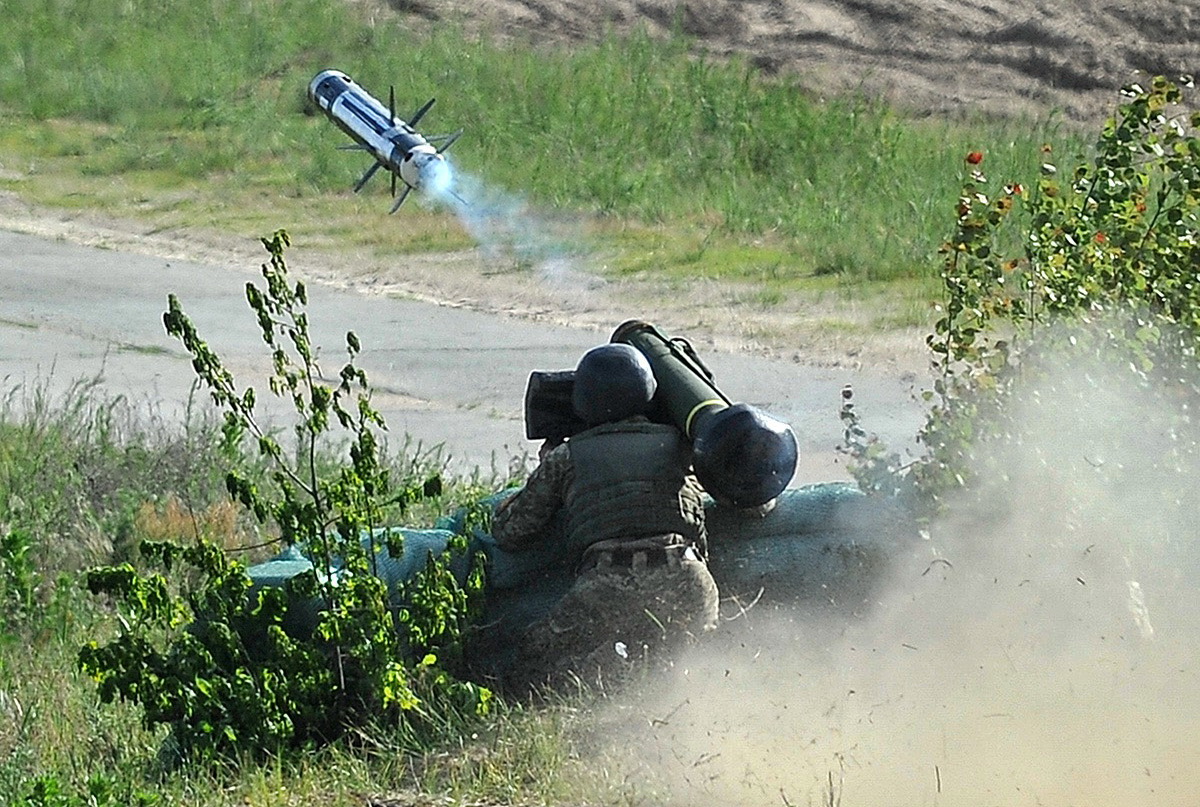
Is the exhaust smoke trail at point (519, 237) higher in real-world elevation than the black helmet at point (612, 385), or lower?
lower

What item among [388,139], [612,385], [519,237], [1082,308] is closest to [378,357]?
[388,139]

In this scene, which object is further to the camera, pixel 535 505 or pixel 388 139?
pixel 388 139

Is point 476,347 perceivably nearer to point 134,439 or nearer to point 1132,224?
point 134,439

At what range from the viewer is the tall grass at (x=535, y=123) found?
1623 centimetres

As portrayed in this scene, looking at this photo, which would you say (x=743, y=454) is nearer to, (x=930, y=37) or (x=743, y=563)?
(x=743, y=563)

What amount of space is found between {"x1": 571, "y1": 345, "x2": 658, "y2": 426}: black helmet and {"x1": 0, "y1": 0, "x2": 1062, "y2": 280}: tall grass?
9.27 meters

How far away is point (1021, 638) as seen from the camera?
5500mm

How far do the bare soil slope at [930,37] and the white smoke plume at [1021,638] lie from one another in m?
17.9

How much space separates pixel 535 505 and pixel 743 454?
634 mm

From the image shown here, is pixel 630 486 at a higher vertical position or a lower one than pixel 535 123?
higher

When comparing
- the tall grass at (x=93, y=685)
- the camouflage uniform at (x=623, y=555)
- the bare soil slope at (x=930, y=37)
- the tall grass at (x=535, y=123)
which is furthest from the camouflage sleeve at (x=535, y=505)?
the bare soil slope at (x=930, y=37)

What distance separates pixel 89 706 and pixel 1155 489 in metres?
2.93

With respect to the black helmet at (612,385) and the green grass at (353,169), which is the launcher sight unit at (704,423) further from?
the green grass at (353,169)

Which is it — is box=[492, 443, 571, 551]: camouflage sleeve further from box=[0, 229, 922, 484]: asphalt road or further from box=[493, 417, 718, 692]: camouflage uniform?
box=[0, 229, 922, 484]: asphalt road
